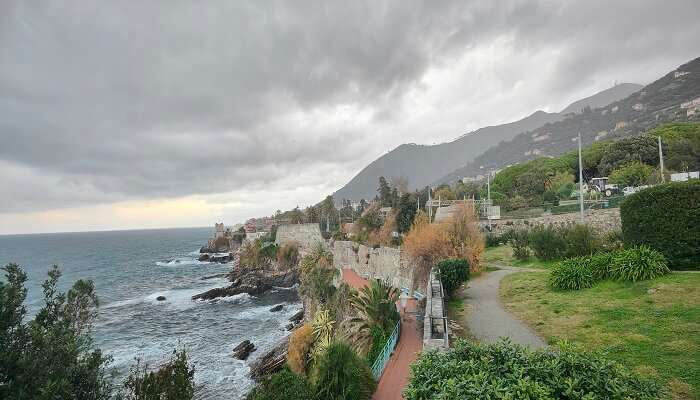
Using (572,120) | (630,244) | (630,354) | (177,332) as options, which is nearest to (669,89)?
(572,120)

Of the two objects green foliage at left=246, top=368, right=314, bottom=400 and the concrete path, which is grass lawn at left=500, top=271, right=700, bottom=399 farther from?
green foliage at left=246, top=368, right=314, bottom=400

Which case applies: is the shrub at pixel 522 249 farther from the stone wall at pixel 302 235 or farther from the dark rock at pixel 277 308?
the stone wall at pixel 302 235

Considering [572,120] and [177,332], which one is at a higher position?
[572,120]

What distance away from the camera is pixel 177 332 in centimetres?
2744

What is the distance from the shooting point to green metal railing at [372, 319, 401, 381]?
1177 centimetres

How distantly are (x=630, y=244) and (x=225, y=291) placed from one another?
39.2 m

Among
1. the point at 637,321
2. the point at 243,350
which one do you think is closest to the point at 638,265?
the point at 637,321

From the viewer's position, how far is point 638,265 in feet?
38.4

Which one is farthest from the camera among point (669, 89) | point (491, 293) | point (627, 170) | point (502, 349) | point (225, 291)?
point (669, 89)

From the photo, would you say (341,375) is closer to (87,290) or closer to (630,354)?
(630,354)

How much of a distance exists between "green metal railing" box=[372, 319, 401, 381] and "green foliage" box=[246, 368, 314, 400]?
315 centimetres

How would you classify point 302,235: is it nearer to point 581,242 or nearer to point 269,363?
point 269,363

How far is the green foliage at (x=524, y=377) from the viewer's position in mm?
3877

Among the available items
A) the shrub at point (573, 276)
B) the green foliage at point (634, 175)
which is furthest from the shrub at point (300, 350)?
the green foliage at point (634, 175)
